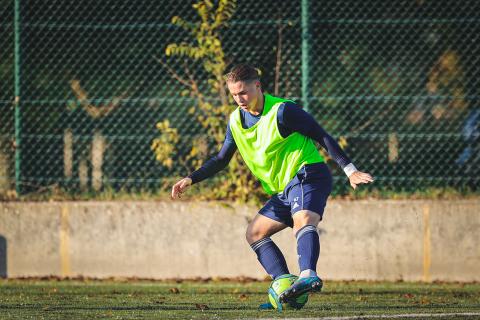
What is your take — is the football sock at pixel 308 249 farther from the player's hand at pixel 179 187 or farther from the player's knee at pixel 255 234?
the player's hand at pixel 179 187

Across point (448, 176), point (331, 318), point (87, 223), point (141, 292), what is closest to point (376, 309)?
point (331, 318)

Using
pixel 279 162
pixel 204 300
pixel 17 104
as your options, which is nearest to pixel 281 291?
pixel 279 162

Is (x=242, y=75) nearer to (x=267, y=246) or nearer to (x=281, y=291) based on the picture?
(x=267, y=246)

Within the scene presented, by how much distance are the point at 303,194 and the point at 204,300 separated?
5.29 feet

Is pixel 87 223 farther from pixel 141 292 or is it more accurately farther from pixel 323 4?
pixel 323 4

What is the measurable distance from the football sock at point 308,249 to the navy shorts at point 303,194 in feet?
0.55

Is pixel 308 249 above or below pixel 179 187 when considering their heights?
below

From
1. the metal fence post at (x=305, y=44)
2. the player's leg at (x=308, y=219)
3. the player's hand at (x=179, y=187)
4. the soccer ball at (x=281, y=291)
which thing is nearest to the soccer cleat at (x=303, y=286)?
the player's leg at (x=308, y=219)

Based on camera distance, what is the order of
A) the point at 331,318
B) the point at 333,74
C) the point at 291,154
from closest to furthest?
the point at 331,318, the point at 291,154, the point at 333,74

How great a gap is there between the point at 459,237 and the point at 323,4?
284 centimetres

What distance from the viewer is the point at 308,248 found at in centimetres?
611

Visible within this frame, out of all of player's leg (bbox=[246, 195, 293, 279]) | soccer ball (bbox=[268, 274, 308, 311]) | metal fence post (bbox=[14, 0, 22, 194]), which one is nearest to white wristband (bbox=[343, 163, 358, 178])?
player's leg (bbox=[246, 195, 293, 279])

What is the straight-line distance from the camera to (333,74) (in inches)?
380

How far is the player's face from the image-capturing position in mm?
6273
